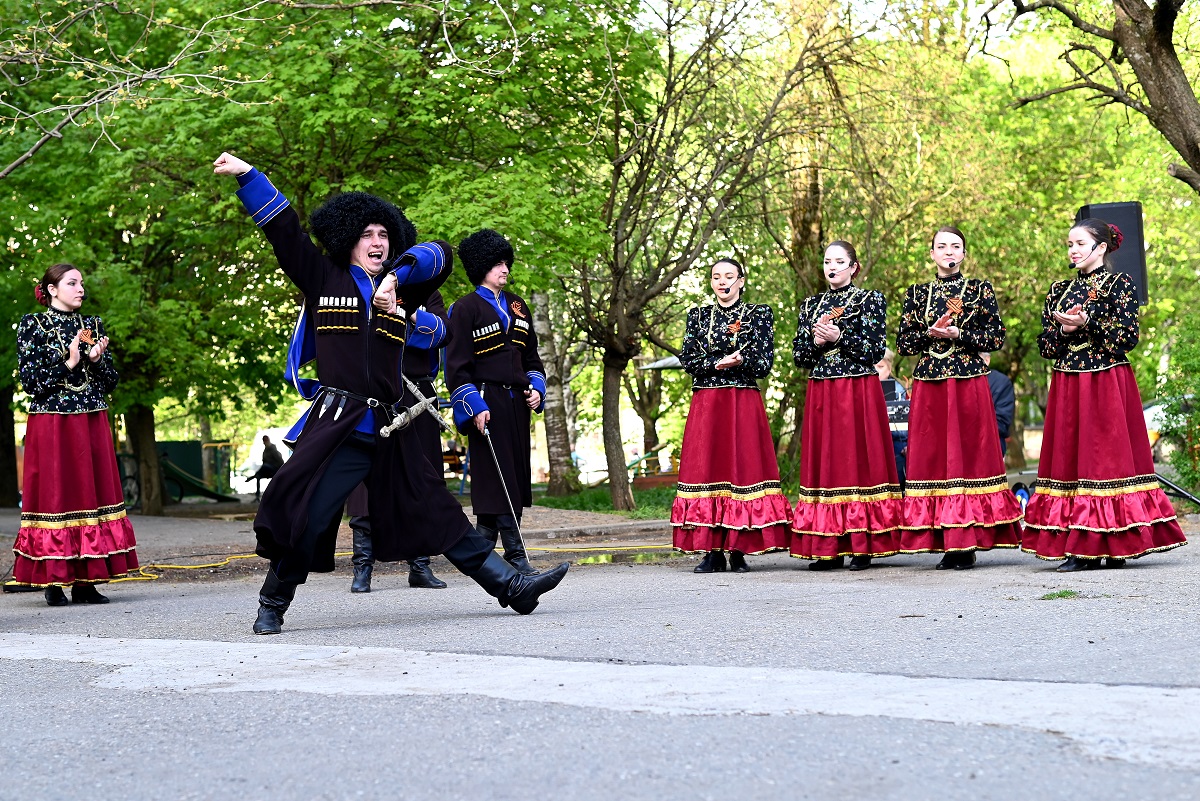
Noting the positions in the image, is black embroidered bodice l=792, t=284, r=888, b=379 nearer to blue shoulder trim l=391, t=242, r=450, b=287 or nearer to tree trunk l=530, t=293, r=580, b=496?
blue shoulder trim l=391, t=242, r=450, b=287

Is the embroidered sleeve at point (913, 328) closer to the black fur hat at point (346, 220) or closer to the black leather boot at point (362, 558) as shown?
the black leather boot at point (362, 558)

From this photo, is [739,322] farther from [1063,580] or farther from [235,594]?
[235,594]

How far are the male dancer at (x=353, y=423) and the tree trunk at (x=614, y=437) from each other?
14024 millimetres

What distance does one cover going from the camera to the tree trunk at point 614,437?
21.8 m

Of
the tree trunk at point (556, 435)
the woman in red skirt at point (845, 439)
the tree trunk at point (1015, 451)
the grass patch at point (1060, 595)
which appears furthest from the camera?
the tree trunk at point (1015, 451)

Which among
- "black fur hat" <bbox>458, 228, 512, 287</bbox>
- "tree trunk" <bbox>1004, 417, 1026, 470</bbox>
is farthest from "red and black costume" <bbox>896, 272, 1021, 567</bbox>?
"tree trunk" <bbox>1004, 417, 1026, 470</bbox>

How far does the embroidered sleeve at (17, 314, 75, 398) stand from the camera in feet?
33.1

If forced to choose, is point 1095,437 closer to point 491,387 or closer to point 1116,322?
point 1116,322

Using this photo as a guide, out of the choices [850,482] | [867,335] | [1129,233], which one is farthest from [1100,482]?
[1129,233]

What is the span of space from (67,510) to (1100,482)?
672 centimetres

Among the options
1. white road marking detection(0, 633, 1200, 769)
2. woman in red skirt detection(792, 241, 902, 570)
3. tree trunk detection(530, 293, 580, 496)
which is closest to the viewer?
white road marking detection(0, 633, 1200, 769)

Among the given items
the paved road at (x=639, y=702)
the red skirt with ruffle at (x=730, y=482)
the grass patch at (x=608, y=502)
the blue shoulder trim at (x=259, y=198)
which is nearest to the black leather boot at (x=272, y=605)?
Result: the paved road at (x=639, y=702)

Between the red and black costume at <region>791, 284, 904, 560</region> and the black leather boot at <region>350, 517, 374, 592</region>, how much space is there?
298 centimetres

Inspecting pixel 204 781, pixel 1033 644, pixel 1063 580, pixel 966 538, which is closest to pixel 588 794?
pixel 204 781
